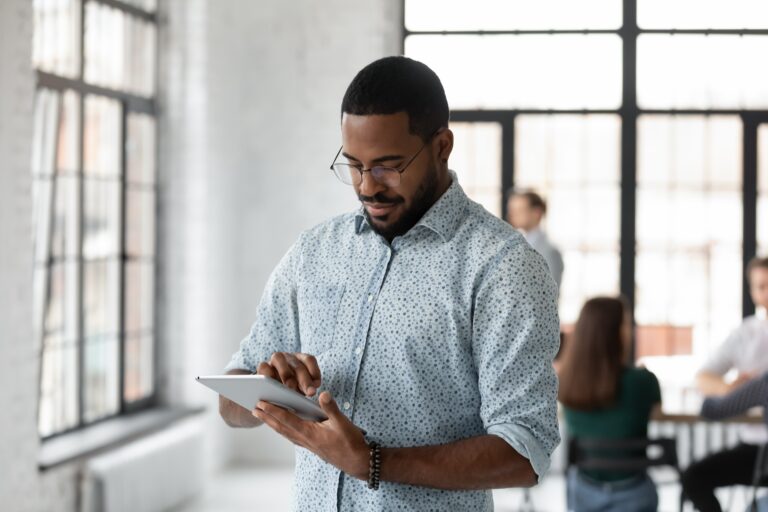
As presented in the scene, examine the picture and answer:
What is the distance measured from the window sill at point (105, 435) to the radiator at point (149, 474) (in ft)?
0.20

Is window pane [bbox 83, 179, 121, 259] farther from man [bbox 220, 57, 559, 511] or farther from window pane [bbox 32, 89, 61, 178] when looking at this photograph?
man [bbox 220, 57, 559, 511]

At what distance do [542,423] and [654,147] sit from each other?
6.68m

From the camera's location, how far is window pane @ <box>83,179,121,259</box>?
20.9 feet

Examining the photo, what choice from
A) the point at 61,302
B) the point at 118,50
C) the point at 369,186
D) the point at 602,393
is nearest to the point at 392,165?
the point at 369,186

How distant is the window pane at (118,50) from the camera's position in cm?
645

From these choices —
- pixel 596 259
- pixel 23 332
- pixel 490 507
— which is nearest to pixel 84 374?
pixel 23 332

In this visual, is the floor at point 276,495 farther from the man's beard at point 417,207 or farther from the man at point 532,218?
the man's beard at point 417,207

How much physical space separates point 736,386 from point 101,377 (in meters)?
3.41

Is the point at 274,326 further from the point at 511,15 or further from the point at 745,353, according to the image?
the point at 511,15

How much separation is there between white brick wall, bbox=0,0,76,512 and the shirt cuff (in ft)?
12.3

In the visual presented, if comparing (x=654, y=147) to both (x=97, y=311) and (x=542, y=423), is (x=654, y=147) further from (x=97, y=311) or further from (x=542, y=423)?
(x=542, y=423)

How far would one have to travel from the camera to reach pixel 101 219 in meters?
6.59

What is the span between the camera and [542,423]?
1.78 m

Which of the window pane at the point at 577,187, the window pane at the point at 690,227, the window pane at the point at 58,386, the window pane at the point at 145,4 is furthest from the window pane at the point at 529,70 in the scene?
the window pane at the point at 58,386
